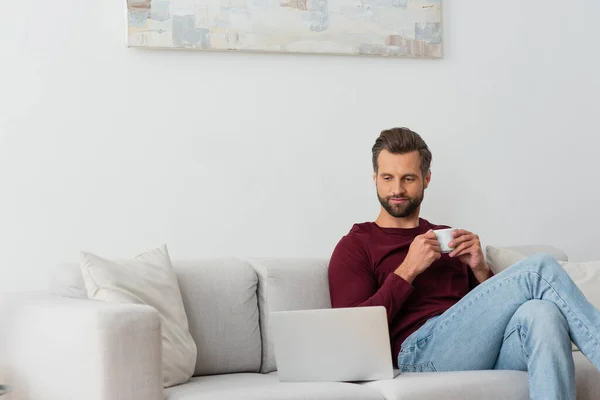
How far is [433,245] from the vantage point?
2.91 metres

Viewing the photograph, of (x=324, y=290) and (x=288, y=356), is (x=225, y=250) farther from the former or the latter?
(x=288, y=356)

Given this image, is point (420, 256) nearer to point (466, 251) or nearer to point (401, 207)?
point (466, 251)

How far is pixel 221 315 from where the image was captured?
2.93m

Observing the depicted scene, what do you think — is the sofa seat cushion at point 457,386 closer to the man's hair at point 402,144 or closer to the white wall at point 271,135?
the man's hair at point 402,144

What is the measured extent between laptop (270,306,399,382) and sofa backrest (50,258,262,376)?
0.39m

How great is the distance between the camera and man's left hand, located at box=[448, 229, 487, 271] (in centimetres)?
294

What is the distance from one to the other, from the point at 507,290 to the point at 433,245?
12.6 inches

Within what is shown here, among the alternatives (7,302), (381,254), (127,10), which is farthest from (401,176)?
(7,302)

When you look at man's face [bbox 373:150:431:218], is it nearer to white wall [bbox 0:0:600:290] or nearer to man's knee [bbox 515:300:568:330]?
white wall [bbox 0:0:600:290]

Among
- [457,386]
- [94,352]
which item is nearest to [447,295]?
[457,386]

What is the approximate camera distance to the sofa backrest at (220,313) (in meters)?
2.88

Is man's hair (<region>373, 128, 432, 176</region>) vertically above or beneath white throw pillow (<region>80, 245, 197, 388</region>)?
above

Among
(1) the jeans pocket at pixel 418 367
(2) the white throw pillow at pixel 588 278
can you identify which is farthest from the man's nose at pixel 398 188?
(2) the white throw pillow at pixel 588 278

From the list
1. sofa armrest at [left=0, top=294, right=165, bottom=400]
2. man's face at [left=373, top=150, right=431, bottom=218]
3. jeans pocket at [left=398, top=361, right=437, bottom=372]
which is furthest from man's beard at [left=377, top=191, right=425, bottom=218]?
sofa armrest at [left=0, top=294, right=165, bottom=400]
